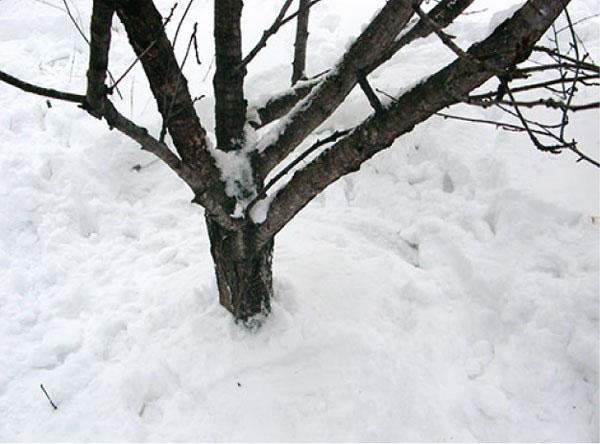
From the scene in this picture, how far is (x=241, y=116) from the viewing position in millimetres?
1854

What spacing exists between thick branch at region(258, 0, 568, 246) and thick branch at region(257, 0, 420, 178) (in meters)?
0.16

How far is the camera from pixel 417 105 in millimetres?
1304

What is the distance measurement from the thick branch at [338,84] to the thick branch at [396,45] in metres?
0.05

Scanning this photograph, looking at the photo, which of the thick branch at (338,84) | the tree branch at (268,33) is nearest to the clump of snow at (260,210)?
the thick branch at (338,84)

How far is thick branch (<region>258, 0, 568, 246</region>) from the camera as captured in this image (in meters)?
1.03

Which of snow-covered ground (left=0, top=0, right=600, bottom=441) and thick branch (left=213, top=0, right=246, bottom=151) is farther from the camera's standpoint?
snow-covered ground (left=0, top=0, right=600, bottom=441)

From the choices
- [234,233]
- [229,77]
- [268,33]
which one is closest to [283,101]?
[229,77]

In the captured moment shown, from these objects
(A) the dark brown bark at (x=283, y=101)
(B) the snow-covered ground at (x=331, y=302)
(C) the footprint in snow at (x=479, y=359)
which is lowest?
(C) the footprint in snow at (x=479, y=359)

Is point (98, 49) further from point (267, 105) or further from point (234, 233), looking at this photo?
point (267, 105)

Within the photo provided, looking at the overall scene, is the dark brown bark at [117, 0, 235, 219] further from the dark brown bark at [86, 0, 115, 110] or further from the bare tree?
the dark brown bark at [86, 0, 115, 110]

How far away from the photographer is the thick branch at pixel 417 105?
3.37 ft

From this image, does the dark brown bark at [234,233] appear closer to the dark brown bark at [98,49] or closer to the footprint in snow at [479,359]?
the dark brown bark at [98,49]

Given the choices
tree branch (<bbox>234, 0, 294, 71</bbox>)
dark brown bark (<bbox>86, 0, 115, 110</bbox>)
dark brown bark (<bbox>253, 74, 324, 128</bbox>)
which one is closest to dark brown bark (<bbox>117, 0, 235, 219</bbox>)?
dark brown bark (<bbox>86, 0, 115, 110</bbox>)

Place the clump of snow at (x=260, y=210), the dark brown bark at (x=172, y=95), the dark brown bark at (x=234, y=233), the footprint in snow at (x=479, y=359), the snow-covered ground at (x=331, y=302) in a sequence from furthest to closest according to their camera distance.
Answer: the footprint in snow at (x=479, y=359)
the snow-covered ground at (x=331, y=302)
the clump of snow at (x=260, y=210)
the dark brown bark at (x=234, y=233)
the dark brown bark at (x=172, y=95)
